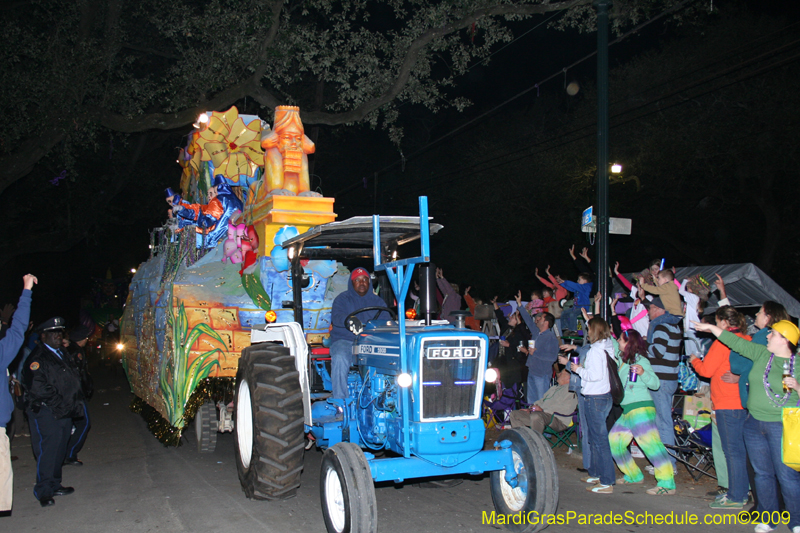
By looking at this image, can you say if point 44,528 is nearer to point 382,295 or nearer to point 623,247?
point 382,295

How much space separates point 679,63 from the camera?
1859 cm

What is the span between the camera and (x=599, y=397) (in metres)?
6.19

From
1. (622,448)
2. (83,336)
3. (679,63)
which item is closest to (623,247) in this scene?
(679,63)

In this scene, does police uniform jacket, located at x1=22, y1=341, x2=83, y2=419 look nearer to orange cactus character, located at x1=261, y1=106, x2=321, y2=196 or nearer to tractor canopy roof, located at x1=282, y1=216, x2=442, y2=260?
tractor canopy roof, located at x1=282, y1=216, x2=442, y2=260

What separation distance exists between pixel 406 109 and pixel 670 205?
18563mm

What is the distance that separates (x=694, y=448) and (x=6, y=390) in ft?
22.4

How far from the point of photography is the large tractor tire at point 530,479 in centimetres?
446

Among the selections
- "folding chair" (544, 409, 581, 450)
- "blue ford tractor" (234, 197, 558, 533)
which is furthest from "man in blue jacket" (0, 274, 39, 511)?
"folding chair" (544, 409, 581, 450)

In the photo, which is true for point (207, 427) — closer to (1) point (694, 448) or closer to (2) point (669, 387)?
(2) point (669, 387)

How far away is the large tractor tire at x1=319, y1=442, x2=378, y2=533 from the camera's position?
4.07 metres

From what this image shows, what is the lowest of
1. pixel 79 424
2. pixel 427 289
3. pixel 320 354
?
pixel 79 424

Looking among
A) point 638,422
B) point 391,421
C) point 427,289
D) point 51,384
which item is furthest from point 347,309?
point 638,422

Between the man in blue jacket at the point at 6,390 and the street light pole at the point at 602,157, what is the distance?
6.26 metres

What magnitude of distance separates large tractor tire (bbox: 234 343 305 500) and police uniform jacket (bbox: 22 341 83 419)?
1958mm
